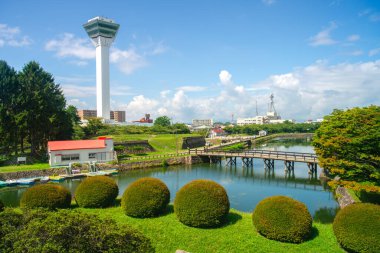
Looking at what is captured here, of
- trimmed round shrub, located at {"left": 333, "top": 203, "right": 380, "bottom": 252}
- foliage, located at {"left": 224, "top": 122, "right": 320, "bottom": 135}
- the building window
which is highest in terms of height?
foliage, located at {"left": 224, "top": 122, "right": 320, "bottom": 135}

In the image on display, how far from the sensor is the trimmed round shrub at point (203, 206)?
13.1 m

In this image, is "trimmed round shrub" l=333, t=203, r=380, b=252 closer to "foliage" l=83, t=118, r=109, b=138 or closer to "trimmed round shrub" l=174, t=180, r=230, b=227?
"trimmed round shrub" l=174, t=180, r=230, b=227

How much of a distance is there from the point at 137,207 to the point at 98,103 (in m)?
98.8

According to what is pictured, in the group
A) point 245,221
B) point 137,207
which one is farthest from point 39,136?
point 245,221

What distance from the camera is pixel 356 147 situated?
17.8 metres

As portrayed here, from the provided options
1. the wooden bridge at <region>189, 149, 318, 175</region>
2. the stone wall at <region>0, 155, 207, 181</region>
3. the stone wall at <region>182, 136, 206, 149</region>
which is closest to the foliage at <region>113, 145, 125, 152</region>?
the stone wall at <region>0, 155, 207, 181</region>

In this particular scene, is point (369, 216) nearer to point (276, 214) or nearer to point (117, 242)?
point (276, 214)

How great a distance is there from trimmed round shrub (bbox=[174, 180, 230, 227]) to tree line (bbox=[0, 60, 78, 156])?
3409 centimetres

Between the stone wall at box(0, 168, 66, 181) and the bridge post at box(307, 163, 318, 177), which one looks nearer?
the stone wall at box(0, 168, 66, 181)

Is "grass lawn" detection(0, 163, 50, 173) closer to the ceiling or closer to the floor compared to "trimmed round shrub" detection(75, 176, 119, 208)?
closer to the floor

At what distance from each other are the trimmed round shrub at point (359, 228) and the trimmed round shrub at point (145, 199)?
793cm

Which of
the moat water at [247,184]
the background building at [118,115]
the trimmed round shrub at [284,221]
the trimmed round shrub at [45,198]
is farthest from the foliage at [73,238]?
the background building at [118,115]

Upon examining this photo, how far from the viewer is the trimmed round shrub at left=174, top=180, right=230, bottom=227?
13133 mm

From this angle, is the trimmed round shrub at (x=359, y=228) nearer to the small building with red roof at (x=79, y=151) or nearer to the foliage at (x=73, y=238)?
the foliage at (x=73, y=238)
